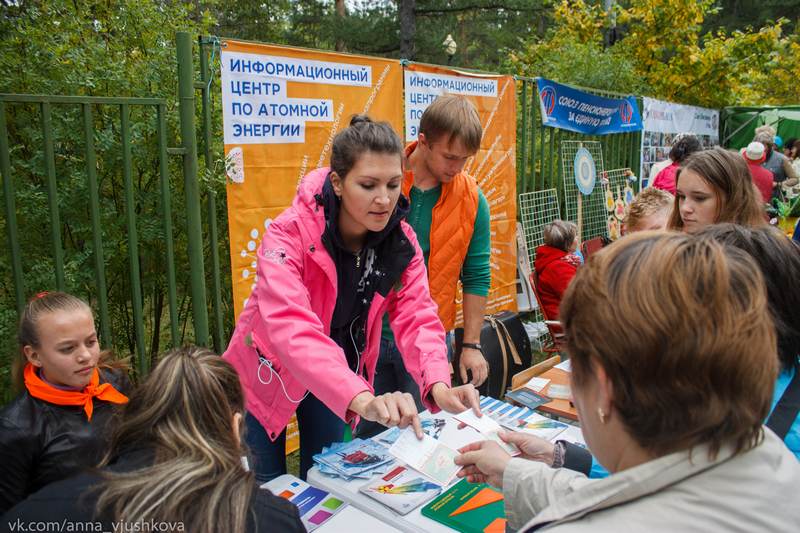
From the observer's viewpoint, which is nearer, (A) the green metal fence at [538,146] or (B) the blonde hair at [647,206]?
(B) the blonde hair at [647,206]

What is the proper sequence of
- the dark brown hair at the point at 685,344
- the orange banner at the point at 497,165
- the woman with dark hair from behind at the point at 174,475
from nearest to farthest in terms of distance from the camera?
the dark brown hair at the point at 685,344, the woman with dark hair from behind at the point at 174,475, the orange banner at the point at 497,165

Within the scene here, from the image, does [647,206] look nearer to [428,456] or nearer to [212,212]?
[428,456]

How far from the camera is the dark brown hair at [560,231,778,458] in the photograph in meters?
0.81

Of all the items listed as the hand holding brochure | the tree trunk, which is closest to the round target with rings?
the hand holding brochure

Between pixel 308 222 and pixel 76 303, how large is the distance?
0.98 metres

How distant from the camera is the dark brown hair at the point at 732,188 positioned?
8.76 ft

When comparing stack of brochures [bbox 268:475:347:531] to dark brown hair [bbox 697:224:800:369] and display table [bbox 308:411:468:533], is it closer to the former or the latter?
display table [bbox 308:411:468:533]

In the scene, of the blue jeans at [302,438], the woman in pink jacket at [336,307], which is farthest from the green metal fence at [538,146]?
the blue jeans at [302,438]

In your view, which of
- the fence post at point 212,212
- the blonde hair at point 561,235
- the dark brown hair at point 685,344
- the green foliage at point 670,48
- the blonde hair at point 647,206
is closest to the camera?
the dark brown hair at point 685,344

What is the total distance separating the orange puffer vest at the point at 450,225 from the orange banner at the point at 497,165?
1882 mm

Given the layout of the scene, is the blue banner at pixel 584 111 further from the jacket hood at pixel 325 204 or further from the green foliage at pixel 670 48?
the jacket hood at pixel 325 204

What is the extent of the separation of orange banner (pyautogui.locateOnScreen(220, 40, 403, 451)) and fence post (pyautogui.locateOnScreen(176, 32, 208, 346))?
161 mm

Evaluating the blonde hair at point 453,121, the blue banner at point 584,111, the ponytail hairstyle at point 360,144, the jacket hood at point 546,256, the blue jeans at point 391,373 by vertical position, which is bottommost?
the blue jeans at point 391,373

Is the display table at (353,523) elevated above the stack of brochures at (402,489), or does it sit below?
below
